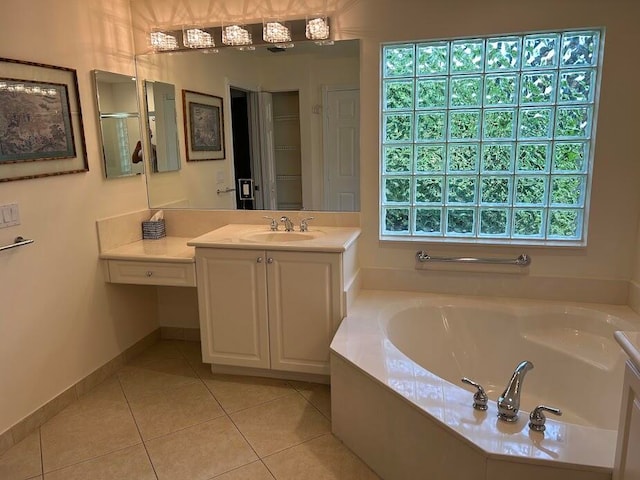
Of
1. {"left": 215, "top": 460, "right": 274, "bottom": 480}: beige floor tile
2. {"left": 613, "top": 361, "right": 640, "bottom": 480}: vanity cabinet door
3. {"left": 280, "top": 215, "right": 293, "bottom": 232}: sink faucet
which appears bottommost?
{"left": 215, "top": 460, "right": 274, "bottom": 480}: beige floor tile

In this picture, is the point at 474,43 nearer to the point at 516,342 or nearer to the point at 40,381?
the point at 516,342

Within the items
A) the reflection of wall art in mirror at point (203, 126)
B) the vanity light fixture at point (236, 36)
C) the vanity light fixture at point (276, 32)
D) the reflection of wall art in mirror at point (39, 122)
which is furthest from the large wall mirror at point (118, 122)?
the vanity light fixture at point (276, 32)

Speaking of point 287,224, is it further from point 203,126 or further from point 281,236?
point 203,126

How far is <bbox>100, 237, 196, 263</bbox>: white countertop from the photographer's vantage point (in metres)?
2.69

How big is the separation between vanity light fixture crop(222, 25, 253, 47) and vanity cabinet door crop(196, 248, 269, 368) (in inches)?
49.9

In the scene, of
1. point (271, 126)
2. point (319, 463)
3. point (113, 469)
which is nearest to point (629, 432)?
point (319, 463)

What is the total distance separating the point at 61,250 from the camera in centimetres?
247

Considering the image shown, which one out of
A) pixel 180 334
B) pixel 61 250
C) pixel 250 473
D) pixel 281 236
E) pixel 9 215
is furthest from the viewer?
pixel 180 334

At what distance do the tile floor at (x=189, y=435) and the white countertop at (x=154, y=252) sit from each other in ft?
2.38

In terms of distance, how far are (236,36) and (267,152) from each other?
70 cm

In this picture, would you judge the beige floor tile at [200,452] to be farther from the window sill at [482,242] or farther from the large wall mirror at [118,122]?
the large wall mirror at [118,122]

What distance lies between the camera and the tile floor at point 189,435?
2035mm

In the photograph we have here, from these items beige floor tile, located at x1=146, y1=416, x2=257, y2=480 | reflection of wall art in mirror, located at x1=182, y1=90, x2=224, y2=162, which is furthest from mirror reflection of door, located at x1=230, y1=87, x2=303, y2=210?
beige floor tile, located at x1=146, y1=416, x2=257, y2=480

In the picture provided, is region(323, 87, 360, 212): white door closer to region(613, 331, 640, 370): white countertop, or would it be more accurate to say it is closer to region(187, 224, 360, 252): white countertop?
region(187, 224, 360, 252): white countertop
